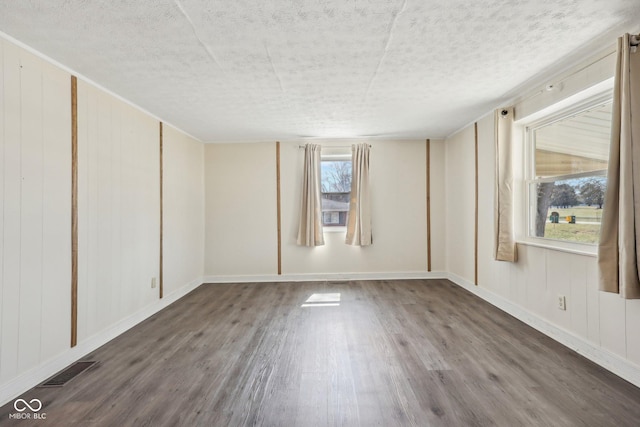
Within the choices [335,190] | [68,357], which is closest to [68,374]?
[68,357]

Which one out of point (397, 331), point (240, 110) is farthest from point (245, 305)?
point (240, 110)

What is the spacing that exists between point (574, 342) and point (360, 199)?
2934 mm

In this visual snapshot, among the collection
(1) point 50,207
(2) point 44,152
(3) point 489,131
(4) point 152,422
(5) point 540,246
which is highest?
(3) point 489,131

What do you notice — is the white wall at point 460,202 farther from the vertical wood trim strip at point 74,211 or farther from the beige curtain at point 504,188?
the vertical wood trim strip at point 74,211

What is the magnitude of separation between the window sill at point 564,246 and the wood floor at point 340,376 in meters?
0.80

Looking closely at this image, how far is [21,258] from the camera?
1.86m

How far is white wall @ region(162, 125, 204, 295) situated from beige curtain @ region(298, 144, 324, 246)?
1625mm

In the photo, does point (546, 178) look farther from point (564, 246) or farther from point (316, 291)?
point (316, 291)

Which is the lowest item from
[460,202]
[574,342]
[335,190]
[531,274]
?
[574,342]

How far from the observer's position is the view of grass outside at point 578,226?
2.29 m

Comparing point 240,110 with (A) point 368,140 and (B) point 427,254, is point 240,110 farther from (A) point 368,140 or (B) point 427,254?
(B) point 427,254

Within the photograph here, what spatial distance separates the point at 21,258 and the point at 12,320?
386 mm

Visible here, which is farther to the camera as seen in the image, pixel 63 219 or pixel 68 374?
pixel 63 219

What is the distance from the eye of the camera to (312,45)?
195 cm
